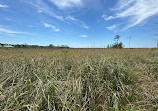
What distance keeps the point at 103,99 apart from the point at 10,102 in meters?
1.86

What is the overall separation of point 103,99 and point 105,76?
2.27ft

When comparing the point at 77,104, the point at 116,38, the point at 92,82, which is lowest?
the point at 77,104

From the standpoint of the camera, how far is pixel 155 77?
9.04 ft

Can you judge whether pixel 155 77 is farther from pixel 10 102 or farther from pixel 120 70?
pixel 10 102

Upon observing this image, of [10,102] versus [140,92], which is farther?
[140,92]

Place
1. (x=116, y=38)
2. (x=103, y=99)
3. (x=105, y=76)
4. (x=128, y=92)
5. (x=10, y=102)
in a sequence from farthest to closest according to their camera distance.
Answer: (x=116, y=38), (x=105, y=76), (x=128, y=92), (x=103, y=99), (x=10, y=102)

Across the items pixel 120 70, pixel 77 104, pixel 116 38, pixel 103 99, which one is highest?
pixel 116 38

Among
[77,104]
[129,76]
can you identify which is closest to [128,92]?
[129,76]

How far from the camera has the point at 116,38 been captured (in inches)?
2053

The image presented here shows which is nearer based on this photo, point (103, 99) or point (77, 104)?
point (77, 104)

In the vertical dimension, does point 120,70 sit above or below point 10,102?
above

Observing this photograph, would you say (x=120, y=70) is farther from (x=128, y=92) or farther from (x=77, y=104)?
(x=77, y=104)

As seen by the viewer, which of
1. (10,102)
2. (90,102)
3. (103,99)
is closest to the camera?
(10,102)

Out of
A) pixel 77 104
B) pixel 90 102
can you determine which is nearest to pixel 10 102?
pixel 77 104
